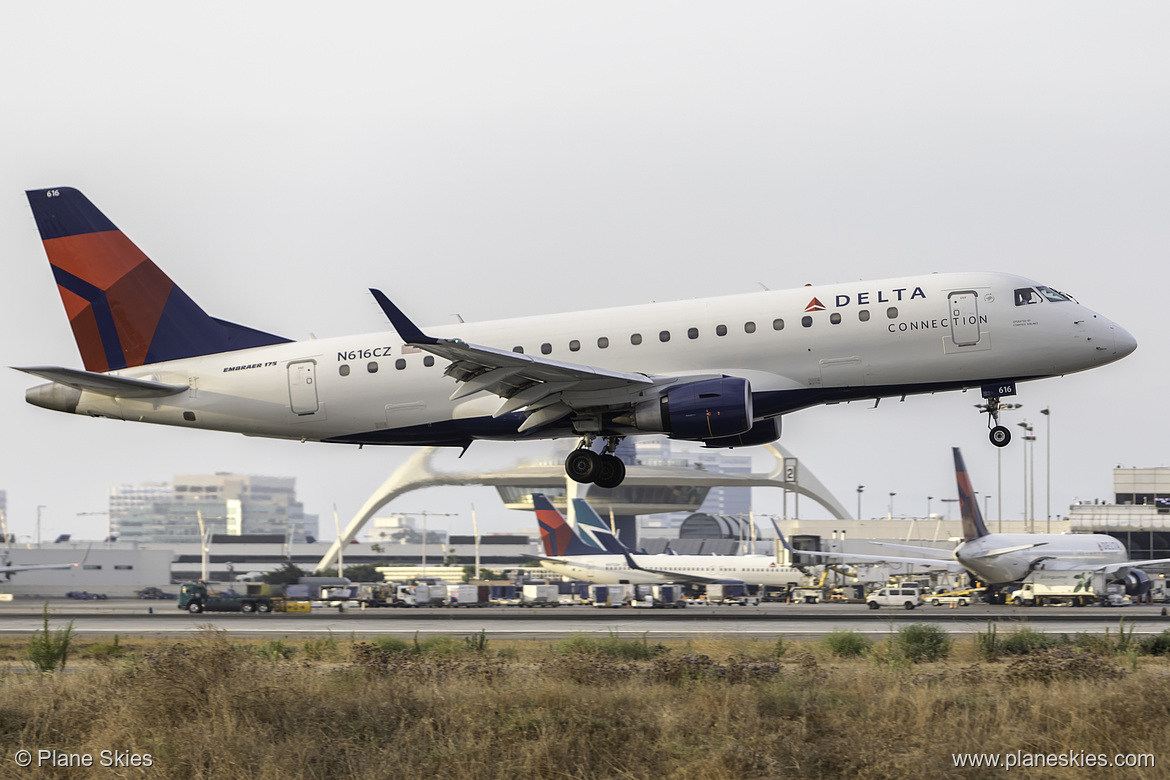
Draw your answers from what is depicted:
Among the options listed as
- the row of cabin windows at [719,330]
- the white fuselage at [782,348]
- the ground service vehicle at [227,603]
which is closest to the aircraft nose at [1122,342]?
the white fuselage at [782,348]

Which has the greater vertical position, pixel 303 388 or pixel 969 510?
pixel 303 388

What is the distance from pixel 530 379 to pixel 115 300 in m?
14.2

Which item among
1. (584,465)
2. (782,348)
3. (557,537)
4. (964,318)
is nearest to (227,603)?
(557,537)

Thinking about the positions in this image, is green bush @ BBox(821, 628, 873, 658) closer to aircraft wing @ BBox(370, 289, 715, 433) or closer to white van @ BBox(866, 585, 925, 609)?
aircraft wing @ BBox(370, 289, 715, 433)

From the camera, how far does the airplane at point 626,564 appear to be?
270 ft

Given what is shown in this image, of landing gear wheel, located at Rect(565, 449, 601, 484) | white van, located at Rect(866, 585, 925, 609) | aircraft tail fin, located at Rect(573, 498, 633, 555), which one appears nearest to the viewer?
landing gear wheel, located at Rect(565, 449, 601, 484)

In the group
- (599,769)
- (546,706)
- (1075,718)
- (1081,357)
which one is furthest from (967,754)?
(1081,357)

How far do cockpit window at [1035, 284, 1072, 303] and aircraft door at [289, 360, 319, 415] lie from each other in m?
19.7

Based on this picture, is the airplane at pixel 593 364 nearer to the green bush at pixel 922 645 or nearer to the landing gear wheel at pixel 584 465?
the landing gear wheel at pixel 584 465

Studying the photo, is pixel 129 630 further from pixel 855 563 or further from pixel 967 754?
pixel 855 563

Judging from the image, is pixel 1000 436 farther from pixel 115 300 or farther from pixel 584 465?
pixel 115 300

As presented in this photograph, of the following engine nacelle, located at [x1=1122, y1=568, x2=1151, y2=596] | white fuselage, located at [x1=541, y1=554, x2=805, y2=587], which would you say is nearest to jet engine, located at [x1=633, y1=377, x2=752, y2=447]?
engine nacelle, located at [x1=1122, y1=568, x2=1151, y2=596]

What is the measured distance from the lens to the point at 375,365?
103ft

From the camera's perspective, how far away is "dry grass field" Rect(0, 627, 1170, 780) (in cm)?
1620
